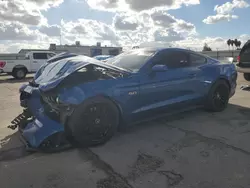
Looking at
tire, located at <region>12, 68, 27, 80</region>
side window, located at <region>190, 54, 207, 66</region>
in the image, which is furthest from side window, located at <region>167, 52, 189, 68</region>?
tire, located at <region>12, 68, 27, 80</region>

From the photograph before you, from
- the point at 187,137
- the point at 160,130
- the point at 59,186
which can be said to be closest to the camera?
the point at 59,186

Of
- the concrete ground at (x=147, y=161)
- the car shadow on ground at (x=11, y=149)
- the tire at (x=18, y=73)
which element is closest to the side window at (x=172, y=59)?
the concrete ground at (x=147, y=161)

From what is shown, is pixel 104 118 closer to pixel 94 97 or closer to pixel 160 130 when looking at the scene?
pixel 94 97

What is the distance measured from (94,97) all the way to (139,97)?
2.77ft

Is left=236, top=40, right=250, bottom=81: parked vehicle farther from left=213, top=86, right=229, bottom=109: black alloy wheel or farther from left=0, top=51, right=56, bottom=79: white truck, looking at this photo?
left=0, top=51, right=56, bottom=79: white truck

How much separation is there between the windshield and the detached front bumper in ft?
5.19

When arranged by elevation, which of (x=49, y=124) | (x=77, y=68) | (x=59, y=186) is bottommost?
(x=59, y=186)

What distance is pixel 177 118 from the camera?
17.2 feet

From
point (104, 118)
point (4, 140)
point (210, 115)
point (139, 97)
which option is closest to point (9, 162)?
point (4, 140)

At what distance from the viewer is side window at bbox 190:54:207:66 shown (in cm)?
522

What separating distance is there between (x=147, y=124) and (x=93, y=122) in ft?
4.77

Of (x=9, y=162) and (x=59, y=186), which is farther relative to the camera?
(x=9, y=162)

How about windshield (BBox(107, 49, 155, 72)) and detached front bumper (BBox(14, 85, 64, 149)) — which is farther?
windshield (BBox(107, 49, 155, 72))

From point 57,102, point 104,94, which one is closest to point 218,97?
point 104,94
